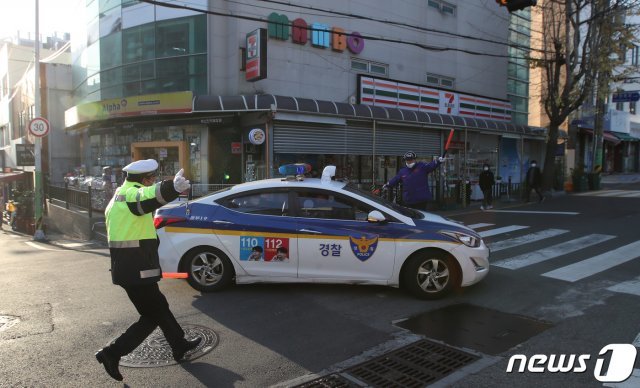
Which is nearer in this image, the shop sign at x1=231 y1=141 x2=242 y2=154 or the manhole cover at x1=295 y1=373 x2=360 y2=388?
the manhole cover at x1=295 y1=373 x2=360 y2=388

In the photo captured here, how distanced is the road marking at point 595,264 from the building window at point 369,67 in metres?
11.1

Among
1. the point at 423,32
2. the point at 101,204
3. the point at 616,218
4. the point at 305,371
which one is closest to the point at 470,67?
the point at 423,32

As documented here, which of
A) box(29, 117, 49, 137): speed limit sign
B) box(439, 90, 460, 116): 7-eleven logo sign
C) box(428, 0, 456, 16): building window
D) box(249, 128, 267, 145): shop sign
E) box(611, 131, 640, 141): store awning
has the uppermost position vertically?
box(428, 0, 456, 16): building window

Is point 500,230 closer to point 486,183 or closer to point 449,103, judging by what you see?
point 486,183

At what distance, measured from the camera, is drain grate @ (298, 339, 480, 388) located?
3.59 meters

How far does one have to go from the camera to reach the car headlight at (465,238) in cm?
568

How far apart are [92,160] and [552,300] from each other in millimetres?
17859

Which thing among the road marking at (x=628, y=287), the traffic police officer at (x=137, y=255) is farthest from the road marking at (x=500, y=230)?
the traffic police officer at (x=137, y=255)

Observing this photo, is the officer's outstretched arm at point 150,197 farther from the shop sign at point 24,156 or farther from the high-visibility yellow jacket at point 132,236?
the shop sign at point 24,156

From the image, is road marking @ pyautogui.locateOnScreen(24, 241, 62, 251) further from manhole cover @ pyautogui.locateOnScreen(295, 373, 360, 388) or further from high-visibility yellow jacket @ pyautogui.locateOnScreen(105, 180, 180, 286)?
manhole cover @ pyautogui.locateOnScreen(295, 373, 360, 388)

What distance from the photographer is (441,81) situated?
66.6ft

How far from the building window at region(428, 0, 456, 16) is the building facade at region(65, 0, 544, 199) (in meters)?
0.35

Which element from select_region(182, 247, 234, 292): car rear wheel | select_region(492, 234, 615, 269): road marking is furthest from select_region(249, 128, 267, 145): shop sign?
select_region(492, 234, 615, 269): road marking

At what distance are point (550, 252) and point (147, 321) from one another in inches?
277
